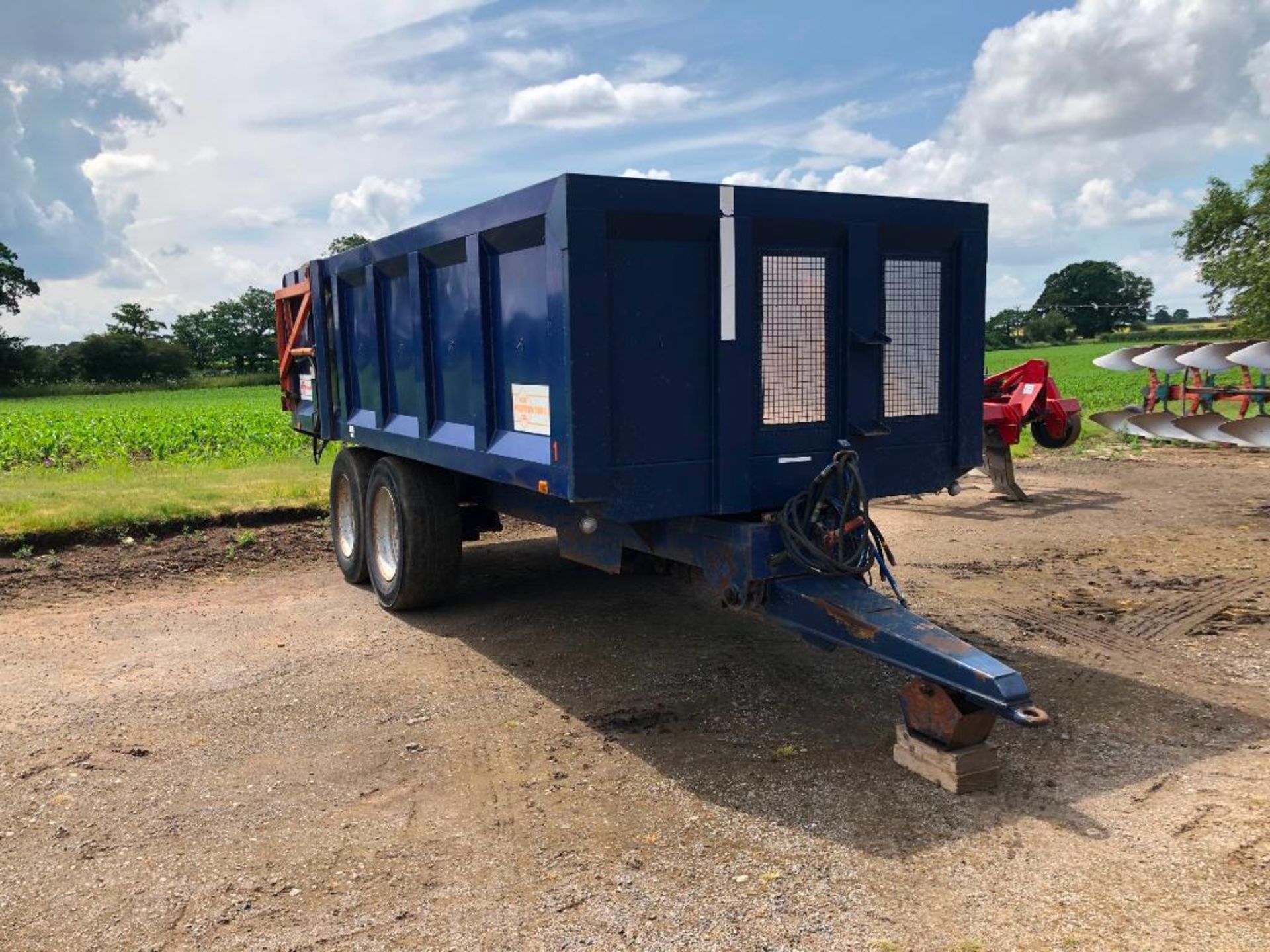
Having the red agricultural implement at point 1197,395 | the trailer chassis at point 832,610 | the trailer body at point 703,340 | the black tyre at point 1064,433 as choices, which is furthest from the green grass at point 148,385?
the trailer chassis at point 832,610

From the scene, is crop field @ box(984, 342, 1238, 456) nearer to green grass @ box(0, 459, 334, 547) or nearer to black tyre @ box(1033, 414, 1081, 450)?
black tyre @ box(1033, 414, 1081, 450)

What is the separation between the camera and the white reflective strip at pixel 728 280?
436 cm

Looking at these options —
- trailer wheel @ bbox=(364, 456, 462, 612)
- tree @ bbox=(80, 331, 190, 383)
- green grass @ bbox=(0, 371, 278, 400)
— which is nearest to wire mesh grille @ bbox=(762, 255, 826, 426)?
trailer wheel @ bbox=(364, 456, 462, 612)

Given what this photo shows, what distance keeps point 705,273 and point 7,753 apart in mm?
3832

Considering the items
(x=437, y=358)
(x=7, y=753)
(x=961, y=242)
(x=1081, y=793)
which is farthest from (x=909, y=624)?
(x=7, y=753)

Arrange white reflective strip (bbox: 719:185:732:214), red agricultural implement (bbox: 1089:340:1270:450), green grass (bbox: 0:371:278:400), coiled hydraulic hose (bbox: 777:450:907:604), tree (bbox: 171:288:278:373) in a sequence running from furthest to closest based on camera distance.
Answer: tree (bbox: 171:288:278:373)
green grass (bbox: 0:371:278:400)
red agricultural implement (bbox: 1089:340:1270:450)
coiled hydraulic hose (bbox: 777:450:907:604)
white reflective strip (bbox: 719:185:732:214)

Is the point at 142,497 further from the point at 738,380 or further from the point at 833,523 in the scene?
the point at 833,523

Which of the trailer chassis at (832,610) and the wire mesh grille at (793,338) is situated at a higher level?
the wire mesh grille at (793,338)

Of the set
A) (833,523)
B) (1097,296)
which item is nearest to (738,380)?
(833,523)

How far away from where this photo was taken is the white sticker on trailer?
14.8ft

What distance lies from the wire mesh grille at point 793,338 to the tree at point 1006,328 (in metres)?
73.8

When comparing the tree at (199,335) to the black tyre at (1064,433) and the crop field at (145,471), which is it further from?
the black tyre at (1064,433)

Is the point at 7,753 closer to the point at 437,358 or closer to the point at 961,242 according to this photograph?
the point at 437,358

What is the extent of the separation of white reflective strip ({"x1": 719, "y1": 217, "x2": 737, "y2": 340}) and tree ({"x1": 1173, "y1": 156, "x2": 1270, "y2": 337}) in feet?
109
